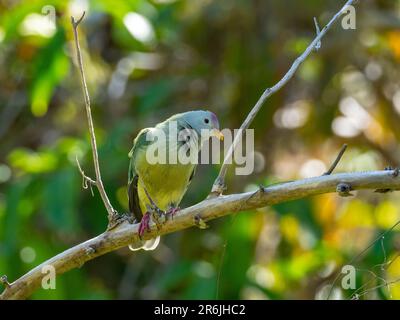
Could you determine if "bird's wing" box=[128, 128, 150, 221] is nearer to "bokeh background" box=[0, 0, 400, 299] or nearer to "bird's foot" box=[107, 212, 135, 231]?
"bokeh background" box=[0, 0, 400, 299]

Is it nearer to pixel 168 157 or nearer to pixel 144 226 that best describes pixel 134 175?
pixel 168 157

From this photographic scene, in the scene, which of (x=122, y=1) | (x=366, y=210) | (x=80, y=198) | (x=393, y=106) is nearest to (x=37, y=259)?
(x=80, y=198)

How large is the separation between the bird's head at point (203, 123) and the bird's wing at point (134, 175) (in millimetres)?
264

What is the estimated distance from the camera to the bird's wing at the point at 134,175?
15.6ft

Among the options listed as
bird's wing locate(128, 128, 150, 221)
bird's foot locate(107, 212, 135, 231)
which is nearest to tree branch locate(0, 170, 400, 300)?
bird's foot locate(107, 212, 135, 231)

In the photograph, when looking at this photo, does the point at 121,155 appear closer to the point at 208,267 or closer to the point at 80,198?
the point at 80,198

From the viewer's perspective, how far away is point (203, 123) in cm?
485

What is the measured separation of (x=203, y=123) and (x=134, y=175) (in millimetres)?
537

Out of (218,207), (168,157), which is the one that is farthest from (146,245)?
(218,207)

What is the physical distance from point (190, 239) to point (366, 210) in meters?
1.58

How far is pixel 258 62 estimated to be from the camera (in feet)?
22.4

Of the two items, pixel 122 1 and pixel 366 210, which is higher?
pixel 122 1

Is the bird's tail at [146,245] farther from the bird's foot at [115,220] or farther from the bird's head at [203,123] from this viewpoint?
the bird's foot at [115,220]
